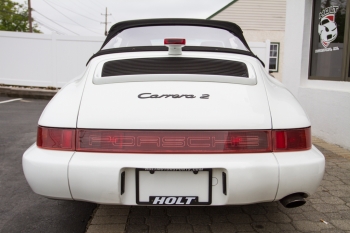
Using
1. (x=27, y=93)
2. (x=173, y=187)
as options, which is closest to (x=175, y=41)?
(x=173, y=187)

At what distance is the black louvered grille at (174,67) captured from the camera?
2.14m

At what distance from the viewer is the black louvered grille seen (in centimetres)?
214

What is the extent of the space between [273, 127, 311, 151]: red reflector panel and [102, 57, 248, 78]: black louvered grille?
0.51 meters

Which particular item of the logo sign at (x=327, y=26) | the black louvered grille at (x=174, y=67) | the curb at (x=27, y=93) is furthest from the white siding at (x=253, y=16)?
the black louvered grille at (x=174, y=67)

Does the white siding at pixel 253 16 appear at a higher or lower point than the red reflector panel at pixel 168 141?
higher

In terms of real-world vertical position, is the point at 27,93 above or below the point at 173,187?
below

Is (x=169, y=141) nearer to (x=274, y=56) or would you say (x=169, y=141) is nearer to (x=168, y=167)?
(x=168, y=167)

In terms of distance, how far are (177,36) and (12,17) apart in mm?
51022

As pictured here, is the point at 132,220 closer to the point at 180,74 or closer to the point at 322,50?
the point at 180,74

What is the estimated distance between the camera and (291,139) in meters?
1.92

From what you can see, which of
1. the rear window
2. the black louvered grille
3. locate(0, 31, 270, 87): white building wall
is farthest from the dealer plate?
locate(0, 31, 270, 87): white building wall

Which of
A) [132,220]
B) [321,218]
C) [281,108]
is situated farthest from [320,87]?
[132,220]

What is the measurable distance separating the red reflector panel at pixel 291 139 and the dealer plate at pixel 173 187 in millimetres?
478

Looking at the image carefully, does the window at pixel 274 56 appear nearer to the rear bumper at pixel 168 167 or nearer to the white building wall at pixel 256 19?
the white building wall at pixel 256 19
